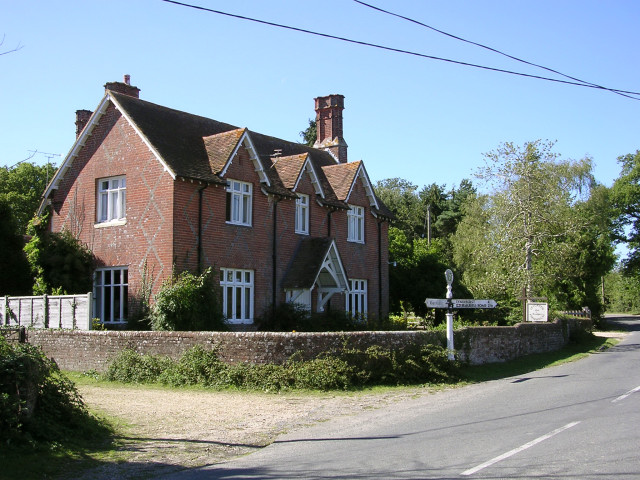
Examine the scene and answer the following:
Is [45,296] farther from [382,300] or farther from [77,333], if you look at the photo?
[382,300]

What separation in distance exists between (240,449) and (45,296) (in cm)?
1455

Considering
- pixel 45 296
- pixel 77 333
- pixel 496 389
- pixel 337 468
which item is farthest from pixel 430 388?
pixel 45 296

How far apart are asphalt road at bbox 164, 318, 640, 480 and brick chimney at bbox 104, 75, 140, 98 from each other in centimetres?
1923

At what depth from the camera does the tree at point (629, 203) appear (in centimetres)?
6656

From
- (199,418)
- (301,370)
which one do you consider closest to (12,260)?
(301,370)

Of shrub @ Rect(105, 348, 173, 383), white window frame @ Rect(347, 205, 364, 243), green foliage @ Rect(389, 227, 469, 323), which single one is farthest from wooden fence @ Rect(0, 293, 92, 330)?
green foliage @ Rect(389, 227, 469, 323)

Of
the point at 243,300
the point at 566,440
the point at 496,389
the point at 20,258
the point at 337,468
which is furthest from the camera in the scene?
the point at 20,258

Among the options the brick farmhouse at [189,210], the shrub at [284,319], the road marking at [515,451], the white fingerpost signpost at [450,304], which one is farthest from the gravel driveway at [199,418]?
the shrub at [284,319]

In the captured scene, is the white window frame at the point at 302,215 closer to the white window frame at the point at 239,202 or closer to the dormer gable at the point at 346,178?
the dormer gable at the point at 346,178

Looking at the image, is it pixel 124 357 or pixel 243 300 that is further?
pixel 243 300

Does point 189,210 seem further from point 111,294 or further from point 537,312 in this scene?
point 537,312

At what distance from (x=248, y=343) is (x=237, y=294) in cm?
881

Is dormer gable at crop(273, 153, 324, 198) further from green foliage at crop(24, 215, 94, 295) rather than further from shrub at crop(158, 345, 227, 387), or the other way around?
shrub at crop(158, 345, 227, 387)

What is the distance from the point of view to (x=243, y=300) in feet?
83.6
